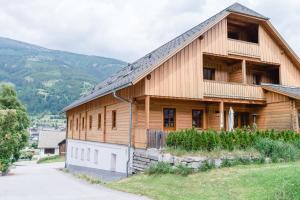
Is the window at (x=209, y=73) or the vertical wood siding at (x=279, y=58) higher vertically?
the vertical wood siding at (x=279, y=58)

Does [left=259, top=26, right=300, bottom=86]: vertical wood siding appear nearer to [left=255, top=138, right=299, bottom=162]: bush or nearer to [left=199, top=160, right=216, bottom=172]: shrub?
[left=255, top=138, right=299, bottom=162]: bush

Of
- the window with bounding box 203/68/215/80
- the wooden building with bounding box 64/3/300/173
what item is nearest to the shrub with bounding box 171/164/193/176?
the wooden building with bounding box 64/3/300/173

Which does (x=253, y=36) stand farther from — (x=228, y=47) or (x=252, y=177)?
(x=252, y=177)

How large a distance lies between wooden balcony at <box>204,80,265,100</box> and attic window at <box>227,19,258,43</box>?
13.5 ft

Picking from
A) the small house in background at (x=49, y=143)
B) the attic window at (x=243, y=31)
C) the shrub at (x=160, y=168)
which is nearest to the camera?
the shrub at (x=160, y=168)

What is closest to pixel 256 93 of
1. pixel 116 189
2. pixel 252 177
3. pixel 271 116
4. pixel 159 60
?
pixel 271 116

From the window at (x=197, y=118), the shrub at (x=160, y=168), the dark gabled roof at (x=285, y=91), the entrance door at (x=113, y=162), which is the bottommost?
the entrance door at (x=113, y=162)

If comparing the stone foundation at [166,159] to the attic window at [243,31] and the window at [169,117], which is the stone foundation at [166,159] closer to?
the window at [169,117]

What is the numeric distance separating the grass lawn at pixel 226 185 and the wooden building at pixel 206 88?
4075 mm

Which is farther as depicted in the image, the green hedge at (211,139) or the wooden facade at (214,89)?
the wooden facade at (214,89)

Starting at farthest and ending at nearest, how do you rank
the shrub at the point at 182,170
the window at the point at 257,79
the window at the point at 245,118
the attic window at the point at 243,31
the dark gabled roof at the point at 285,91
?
the window at the point at 257,79 < the window at the point at 245,118 < the attic window at the point at 243,31 < the dark gabled roof at the point at 285,91 < the shrub at the point at 182,170

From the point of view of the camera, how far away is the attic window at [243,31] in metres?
22.5

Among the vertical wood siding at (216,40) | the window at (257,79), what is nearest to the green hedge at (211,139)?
the vertical wood siding at (216,40)

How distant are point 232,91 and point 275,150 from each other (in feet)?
17.6
